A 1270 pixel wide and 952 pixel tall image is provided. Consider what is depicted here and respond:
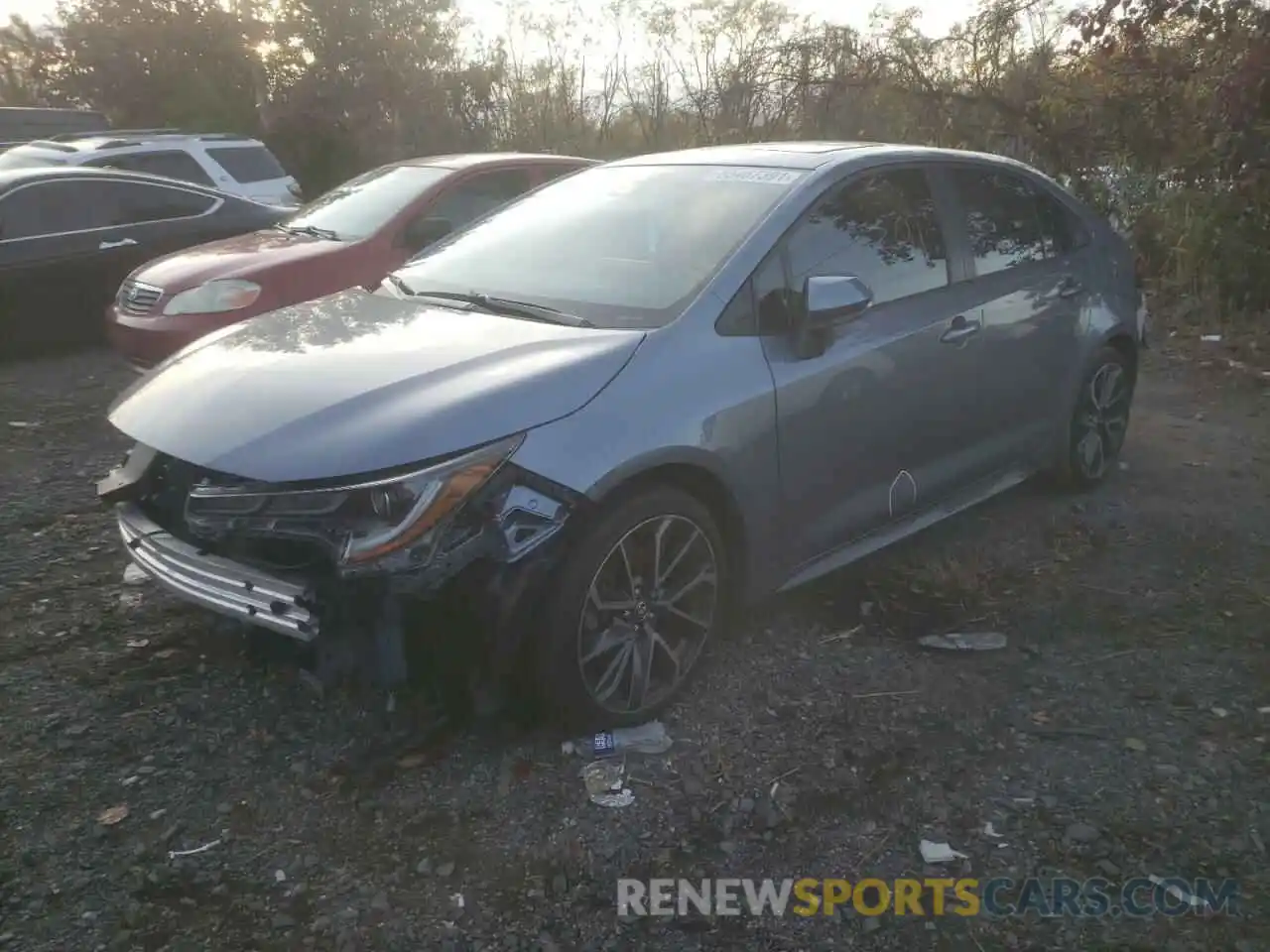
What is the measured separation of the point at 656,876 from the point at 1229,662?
2353mm

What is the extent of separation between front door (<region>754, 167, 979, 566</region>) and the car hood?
64cm

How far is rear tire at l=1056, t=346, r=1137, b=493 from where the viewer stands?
17.7 feet

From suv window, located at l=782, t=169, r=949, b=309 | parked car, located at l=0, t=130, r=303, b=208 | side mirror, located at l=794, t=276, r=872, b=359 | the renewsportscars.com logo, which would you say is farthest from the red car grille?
the renewsportscars.com logo

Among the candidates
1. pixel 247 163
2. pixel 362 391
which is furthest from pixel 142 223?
pixel 362 391

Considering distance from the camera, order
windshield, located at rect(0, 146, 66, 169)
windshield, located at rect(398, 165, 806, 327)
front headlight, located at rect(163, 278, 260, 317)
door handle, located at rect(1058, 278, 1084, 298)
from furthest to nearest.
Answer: windshield, located at rect(0, 146, 66, 169), front headlight, located at rect(163, 278, 260, 317), door handle, located at rect(1058, 278, 1084, 298), windshield, located at rect(398, 165, 806, 327)

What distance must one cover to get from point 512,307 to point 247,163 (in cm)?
961

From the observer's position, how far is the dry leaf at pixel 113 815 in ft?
9.96

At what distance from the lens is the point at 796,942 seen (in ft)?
8.77

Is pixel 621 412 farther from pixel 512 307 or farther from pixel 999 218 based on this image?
pixel 999 218

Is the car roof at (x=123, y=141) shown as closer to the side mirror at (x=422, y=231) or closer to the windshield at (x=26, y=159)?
the windshield at (x=26, y=159)

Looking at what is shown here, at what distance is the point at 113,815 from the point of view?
10.1ft

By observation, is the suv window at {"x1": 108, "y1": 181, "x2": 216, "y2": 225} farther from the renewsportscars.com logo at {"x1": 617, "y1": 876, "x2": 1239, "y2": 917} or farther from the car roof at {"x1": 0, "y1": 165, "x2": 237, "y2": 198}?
the renewsportscars.com logo at {"x1": 617, "y1": 876, "x2": 1239, "y2": 917}

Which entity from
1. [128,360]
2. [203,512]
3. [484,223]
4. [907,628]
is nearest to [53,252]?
[128,360]

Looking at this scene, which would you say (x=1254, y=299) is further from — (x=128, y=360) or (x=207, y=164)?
(x=207, y=164)
